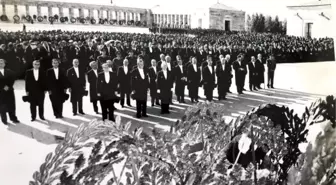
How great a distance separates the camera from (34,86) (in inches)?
36.7

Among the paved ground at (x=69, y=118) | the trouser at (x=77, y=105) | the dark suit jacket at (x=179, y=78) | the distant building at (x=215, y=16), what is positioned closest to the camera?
the paved ground at (x=69, y=118)

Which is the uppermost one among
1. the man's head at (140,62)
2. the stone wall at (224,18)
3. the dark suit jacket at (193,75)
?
the stone wall at (224,18)

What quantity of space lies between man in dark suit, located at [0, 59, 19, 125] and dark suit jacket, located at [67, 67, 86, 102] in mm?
180

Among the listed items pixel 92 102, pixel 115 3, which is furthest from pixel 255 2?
pixel 92 102

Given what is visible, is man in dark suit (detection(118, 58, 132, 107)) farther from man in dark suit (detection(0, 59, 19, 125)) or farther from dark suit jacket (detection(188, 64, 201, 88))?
man in dark suit (detection(0, 59, 19, 125))

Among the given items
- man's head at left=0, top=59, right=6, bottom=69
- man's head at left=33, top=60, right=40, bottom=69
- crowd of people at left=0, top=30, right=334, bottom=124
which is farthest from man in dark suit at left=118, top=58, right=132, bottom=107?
man's head at left=0, top=59, right=6, bottom=69

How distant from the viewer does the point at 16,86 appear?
83 centimetres

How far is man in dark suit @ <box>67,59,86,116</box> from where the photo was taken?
0.98 m

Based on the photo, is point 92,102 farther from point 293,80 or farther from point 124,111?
point 293,80

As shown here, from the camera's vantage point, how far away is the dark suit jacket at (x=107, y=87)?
114cm

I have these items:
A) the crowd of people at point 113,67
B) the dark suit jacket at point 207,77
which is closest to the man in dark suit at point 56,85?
the crowd of people at point 113,67

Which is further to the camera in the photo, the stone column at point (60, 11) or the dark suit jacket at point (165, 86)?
the dark suit jacket at point (165, 86)

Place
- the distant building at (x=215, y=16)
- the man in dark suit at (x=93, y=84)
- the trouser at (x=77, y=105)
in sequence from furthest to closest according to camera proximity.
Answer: the distant building at (x=215, y=16), the man in dark suit at (x=93, y=84), the trouser at (x=77, y=105)

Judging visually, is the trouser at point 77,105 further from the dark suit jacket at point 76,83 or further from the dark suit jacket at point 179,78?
the dark suit jacket at point 179,78
